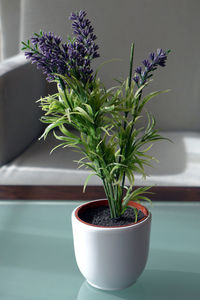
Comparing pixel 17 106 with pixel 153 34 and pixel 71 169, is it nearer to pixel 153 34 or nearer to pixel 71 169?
pixel 71 169

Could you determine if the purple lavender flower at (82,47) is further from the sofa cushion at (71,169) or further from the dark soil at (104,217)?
the sofa cushion at (71,169)

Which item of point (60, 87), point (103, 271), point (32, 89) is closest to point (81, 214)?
point (103, 271)

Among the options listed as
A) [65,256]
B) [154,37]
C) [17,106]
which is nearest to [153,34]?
[154,37]

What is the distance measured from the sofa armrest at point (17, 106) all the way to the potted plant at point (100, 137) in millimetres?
612

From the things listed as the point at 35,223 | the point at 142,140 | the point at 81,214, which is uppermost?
the point at 142,140

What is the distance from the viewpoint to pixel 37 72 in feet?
4.69

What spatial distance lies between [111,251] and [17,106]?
30.2 inches

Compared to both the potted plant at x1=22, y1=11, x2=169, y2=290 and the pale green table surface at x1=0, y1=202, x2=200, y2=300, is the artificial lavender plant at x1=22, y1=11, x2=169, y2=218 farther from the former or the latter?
the pale green table surface at x1=0, y1=202, x2=200, y2=300

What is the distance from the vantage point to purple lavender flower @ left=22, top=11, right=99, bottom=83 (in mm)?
539

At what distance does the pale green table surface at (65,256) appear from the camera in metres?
0.68

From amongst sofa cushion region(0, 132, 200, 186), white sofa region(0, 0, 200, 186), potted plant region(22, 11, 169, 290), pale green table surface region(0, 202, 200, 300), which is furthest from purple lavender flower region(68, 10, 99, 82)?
white sofa region(0, 0, 200, 186)

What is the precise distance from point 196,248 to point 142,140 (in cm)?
32

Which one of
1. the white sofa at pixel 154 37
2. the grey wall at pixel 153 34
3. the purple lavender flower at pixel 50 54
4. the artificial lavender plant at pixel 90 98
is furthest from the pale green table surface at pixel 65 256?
the grey wall at pixel 153 34

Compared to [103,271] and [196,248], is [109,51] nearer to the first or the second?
[196,248]
